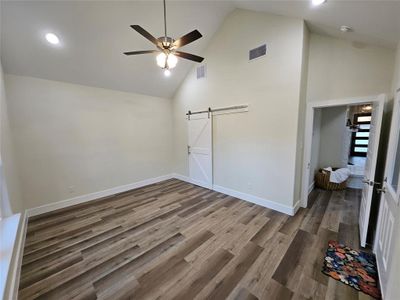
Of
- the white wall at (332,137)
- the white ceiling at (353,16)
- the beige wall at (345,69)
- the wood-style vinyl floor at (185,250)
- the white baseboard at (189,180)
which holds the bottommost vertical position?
the wood-style vinyl floor at (185,250)

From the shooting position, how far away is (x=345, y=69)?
282cm

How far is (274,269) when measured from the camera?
6.46 ft

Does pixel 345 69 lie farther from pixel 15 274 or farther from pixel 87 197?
pixel 87 197

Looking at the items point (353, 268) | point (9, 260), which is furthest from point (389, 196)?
point (9, 260)

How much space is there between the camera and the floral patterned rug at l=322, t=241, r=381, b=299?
1740 millimetres

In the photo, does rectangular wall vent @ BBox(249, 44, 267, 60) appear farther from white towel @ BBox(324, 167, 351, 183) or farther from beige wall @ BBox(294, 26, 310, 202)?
white towel @ BBox(324, 167, 351, 183)

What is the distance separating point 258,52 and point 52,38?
3.74 metres

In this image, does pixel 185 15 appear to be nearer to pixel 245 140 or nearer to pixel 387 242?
pixel 245 140

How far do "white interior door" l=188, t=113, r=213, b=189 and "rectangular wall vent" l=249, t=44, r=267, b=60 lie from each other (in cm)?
163

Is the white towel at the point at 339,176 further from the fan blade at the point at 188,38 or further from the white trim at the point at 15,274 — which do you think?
the white trim at the point at 15,274

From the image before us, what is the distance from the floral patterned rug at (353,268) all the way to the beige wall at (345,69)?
7.94ft

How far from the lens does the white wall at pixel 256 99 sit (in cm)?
299

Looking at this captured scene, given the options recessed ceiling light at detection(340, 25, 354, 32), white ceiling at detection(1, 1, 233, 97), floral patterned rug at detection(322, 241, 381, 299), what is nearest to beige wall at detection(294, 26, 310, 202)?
recessed ceiling light at detection(340, 25, 354, 32)

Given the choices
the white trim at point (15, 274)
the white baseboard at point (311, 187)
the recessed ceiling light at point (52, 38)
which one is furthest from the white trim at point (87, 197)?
the white baseboard at point (311, 187)
